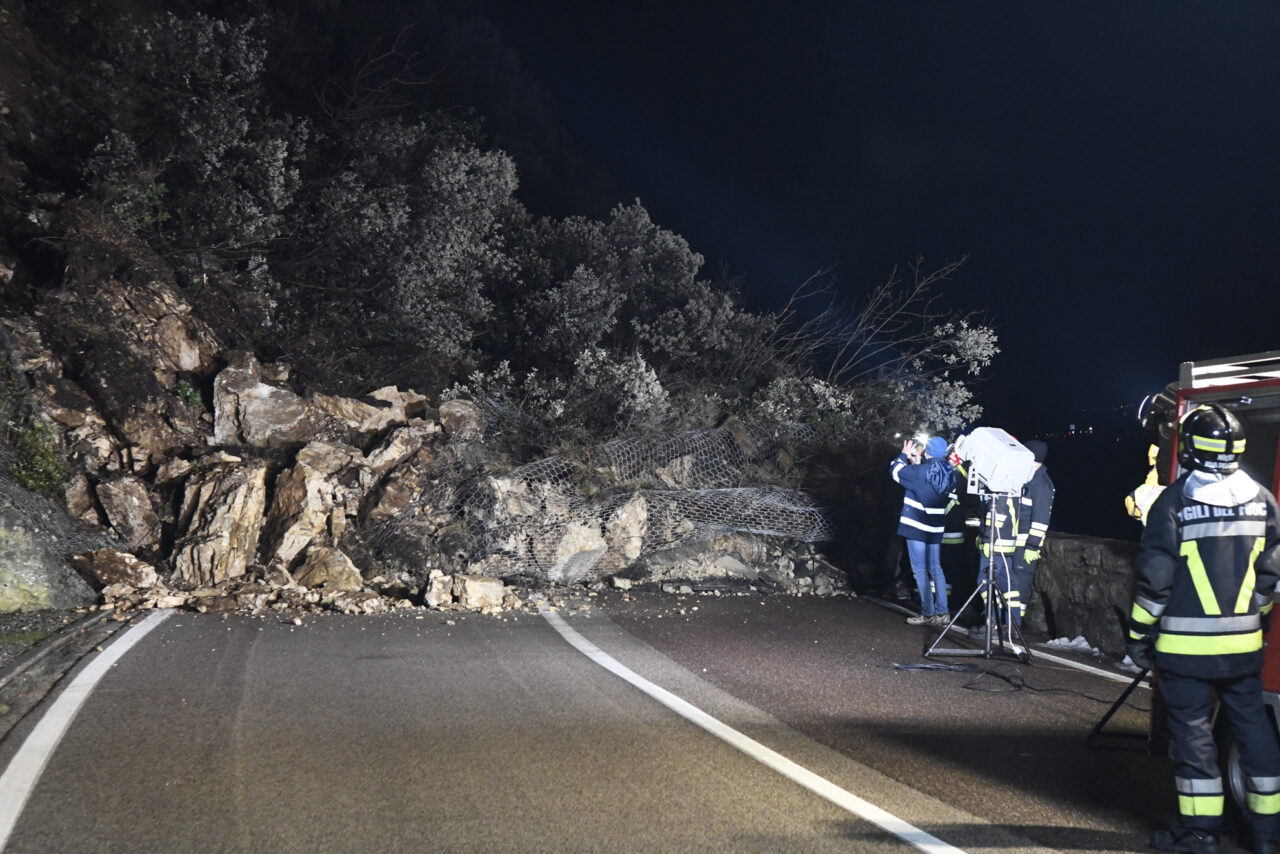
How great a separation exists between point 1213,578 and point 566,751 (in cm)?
312

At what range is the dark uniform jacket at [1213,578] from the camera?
12.7ft

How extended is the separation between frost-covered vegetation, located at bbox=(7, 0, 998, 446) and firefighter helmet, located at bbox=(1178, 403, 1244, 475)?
10.1m

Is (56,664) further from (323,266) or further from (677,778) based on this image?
(323,266)

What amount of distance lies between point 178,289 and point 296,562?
17.7ft

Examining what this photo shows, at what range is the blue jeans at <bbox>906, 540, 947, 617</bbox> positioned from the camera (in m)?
9.54

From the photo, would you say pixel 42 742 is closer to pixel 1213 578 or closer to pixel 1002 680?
pixel 1213 578

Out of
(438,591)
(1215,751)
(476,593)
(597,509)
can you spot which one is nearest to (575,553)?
(597,509)

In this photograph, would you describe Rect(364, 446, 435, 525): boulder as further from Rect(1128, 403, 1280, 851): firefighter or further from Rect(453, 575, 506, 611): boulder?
Rect(1128, 403, 1280, 851): firefighter

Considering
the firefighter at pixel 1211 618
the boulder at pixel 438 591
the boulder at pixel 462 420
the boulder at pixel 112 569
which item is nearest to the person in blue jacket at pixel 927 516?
the boulder at pixel 438 591

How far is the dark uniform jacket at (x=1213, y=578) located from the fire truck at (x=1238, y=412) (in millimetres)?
251

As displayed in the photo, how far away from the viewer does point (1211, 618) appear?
3.89 m

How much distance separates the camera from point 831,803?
419 centimetres

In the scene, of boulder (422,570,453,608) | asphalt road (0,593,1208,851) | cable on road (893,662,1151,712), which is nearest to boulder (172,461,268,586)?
asphalt road (0,593,1208,851)

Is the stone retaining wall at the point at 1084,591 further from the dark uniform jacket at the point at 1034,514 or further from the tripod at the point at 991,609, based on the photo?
the tripod at the point at 991,609
